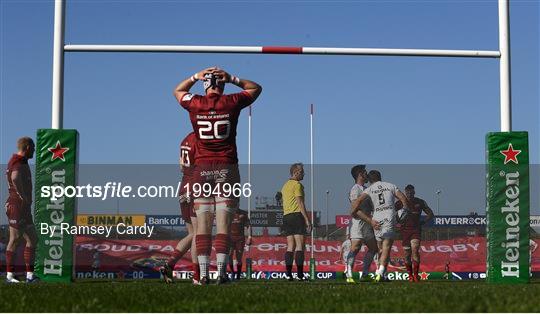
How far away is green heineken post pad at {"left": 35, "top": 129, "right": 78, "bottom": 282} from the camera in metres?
8.67

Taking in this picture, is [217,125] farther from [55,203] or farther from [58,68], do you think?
[58,68]

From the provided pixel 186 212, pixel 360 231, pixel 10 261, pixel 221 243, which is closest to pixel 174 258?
pixel 186 212

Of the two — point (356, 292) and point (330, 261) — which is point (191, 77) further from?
point (330, 261)

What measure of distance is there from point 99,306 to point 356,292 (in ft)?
7.01

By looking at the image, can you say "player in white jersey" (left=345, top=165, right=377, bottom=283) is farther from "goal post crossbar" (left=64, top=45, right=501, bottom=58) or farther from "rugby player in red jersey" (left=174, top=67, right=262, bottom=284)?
"rugby player in red jersey" (left=174, top=67, right=262, bottom=284)

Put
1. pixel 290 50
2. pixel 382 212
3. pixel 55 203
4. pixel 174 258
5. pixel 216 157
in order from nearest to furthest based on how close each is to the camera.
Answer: pixel 216 157, pixel 174 258, pixel 55 203, pixel 382 212, pixel 290 50

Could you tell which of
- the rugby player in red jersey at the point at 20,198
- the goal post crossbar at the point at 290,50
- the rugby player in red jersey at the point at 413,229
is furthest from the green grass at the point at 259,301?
the rugby player in red jersey at the point at 413,229

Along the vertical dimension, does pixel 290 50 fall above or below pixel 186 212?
above

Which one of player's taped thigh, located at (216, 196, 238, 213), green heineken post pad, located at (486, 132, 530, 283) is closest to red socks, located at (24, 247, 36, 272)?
player's taped thigh, located at (216, 196, 238, 213)

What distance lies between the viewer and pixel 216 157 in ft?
26.4

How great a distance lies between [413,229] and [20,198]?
17.0 ft

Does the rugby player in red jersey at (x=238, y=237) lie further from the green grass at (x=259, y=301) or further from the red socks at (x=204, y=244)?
the green grass at (x=259, y=301)

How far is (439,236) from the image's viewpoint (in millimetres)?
15906

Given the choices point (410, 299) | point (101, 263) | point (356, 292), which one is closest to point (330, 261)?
point (101, 263)
